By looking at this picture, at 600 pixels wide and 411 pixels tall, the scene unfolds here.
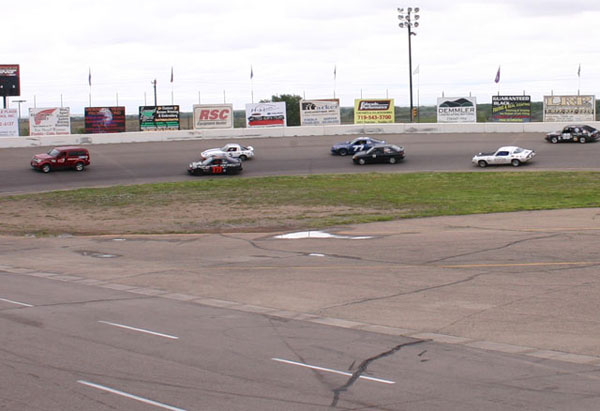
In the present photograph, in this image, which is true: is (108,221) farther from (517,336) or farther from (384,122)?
(384,122)

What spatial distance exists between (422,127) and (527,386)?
192 feet

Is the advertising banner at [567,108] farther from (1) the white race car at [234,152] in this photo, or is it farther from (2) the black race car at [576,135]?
(1) the white race car at [234,152]

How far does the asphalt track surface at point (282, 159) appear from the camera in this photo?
162 feet

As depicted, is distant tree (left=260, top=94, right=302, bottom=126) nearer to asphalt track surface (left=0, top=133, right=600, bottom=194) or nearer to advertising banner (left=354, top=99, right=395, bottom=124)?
advertising banner (left=354, top=99, right=395, bottom=124)

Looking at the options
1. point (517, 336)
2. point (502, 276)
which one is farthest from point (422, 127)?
point (517, 336)

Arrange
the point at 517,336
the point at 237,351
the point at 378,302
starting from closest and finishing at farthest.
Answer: the point at 237,351 → the point at 517,336 → the point at 378,302

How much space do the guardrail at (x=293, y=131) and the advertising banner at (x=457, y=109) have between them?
1.24 m

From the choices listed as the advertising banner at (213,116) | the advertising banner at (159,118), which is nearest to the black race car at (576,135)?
the advertising banner at (213,116)

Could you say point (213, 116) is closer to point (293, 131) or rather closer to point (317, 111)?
point (293, 131)

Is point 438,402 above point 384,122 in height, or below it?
below

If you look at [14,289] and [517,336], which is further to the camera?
[14,289]

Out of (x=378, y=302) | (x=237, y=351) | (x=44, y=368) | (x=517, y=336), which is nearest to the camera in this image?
(x=44, y=368)

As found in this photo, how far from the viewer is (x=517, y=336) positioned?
12617 mm

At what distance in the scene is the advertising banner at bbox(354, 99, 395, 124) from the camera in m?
68.6
